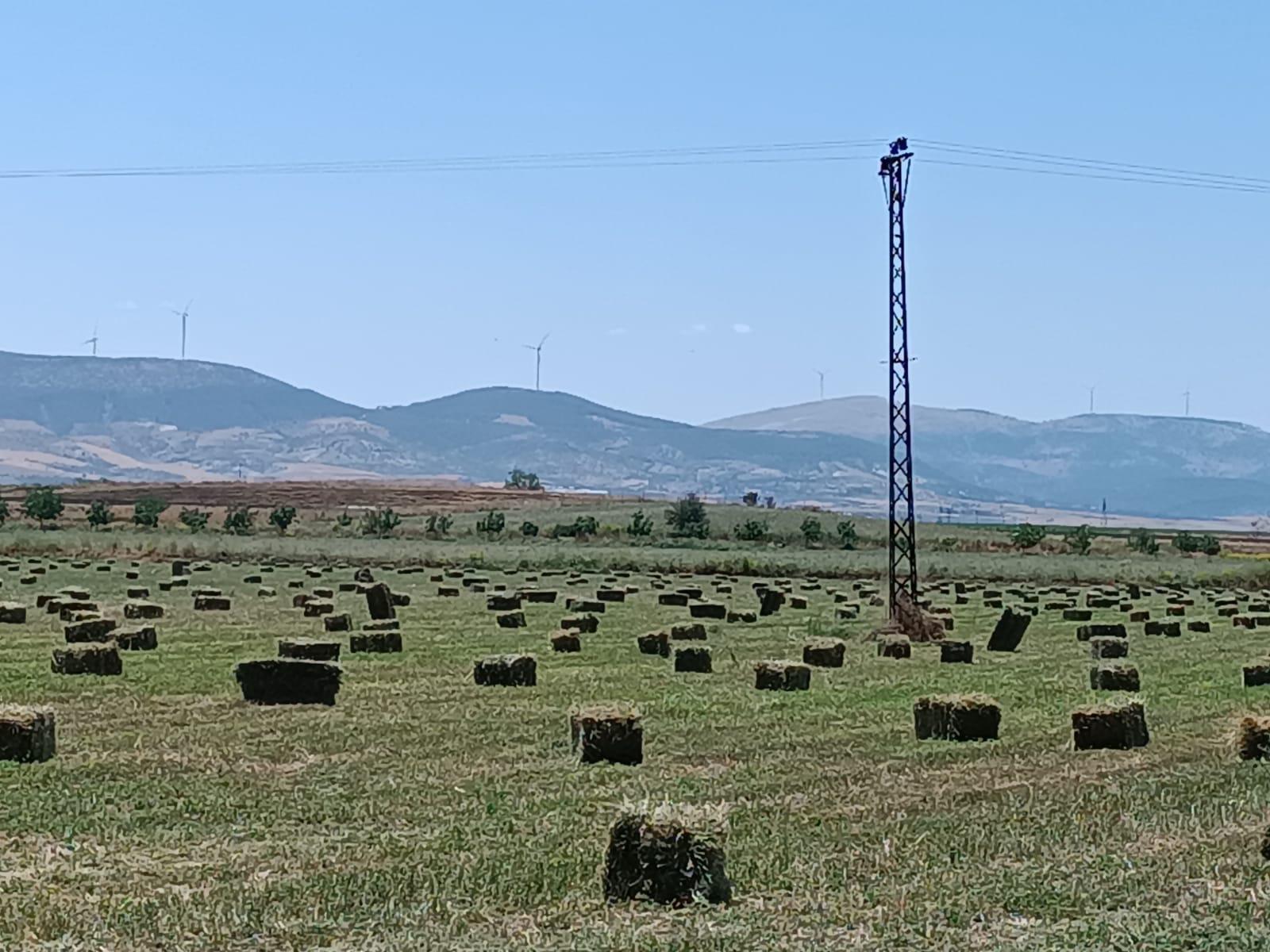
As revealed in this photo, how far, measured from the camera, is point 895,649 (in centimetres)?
3159

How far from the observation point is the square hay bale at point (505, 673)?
24.0 meters

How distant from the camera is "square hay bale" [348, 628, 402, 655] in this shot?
1148 inches

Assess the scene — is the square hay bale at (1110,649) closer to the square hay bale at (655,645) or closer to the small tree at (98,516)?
the square hay bale at (655,645)

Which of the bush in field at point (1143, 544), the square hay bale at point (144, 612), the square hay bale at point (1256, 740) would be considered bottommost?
the square hay bale at point (144, 612)

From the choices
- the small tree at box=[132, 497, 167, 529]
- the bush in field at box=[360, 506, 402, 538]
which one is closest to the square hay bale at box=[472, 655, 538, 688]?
the bush in field at box=[360, 506, 402, 538]

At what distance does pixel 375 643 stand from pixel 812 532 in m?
73.9

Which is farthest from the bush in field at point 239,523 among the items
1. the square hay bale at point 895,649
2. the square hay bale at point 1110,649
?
the square hay bale at point 1110,649

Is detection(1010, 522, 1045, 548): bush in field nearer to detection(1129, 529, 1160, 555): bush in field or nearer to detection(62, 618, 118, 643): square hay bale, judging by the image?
detection(1129, 529, 1160, 555): bush in field

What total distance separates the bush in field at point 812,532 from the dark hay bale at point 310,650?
72670 mm

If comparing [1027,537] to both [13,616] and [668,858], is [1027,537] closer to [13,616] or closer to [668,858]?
[13,616]

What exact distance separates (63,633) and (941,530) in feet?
315

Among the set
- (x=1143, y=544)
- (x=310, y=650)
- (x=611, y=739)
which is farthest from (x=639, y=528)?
(x=611, y=739)

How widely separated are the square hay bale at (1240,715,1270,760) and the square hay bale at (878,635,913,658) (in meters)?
14.1

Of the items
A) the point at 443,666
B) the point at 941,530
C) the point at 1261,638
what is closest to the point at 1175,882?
the point at 443,666
